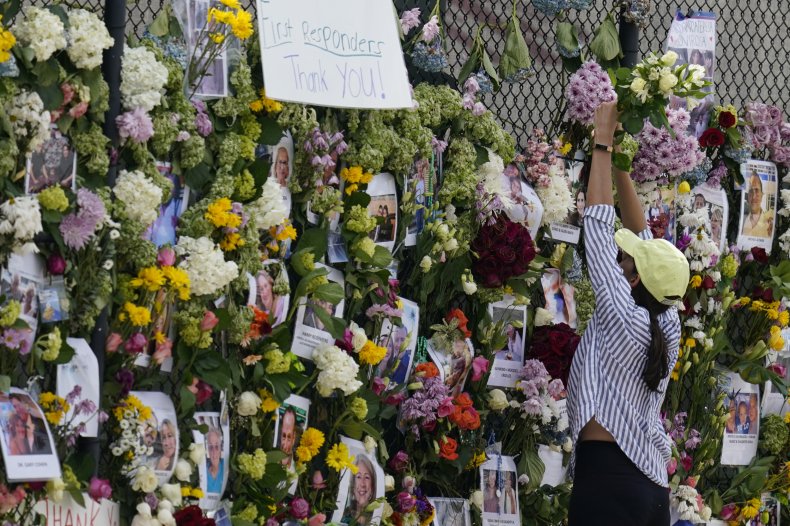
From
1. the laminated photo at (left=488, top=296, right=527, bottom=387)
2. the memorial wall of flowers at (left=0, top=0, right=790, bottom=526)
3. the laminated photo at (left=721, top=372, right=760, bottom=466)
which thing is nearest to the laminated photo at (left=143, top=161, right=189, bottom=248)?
the memorial wall of flowers at (left=0, top=0, right=790, bottom=526)

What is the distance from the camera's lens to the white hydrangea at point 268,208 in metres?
3.92

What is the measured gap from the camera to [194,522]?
368 centimetres

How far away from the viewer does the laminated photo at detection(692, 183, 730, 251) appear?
5.50 meters

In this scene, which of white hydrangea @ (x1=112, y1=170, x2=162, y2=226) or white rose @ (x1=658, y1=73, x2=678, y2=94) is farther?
white rose @ (x1=658, y1=73, x2=678, y2=94)

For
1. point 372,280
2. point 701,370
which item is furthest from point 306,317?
point 701,370

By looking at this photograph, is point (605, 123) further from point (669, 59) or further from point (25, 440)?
point (25, 440)

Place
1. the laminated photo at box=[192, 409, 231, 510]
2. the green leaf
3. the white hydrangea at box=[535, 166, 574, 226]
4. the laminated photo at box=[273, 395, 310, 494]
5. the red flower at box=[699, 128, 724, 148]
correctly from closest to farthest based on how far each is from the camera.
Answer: the laminated photo at box=[192, 409, 231, 510]
the laminated photo at box=[273, 395, 310, 494]
the white hydrangea at box=[535, 166, 574, 226]
the green leaf
the red flower at box=[699, 128, 724, 148]

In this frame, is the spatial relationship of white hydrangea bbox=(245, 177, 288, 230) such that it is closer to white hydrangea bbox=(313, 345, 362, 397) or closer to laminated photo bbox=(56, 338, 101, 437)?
white hydrangea bbox=(313, 345, 362, 397)

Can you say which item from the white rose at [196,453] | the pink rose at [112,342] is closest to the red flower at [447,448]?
the white rose at [196,453]

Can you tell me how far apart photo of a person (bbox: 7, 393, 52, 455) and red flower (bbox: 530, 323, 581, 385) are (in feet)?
6.54

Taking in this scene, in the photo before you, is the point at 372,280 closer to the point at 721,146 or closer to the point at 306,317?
the point at 306,317

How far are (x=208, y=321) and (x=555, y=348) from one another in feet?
5.00

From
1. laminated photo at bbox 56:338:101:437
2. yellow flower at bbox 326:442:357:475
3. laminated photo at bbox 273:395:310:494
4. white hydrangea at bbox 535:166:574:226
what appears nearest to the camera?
laminated photo at bbox 56:338:101:437

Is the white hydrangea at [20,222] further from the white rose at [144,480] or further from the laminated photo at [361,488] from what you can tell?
the laminated photo at [361,488]
